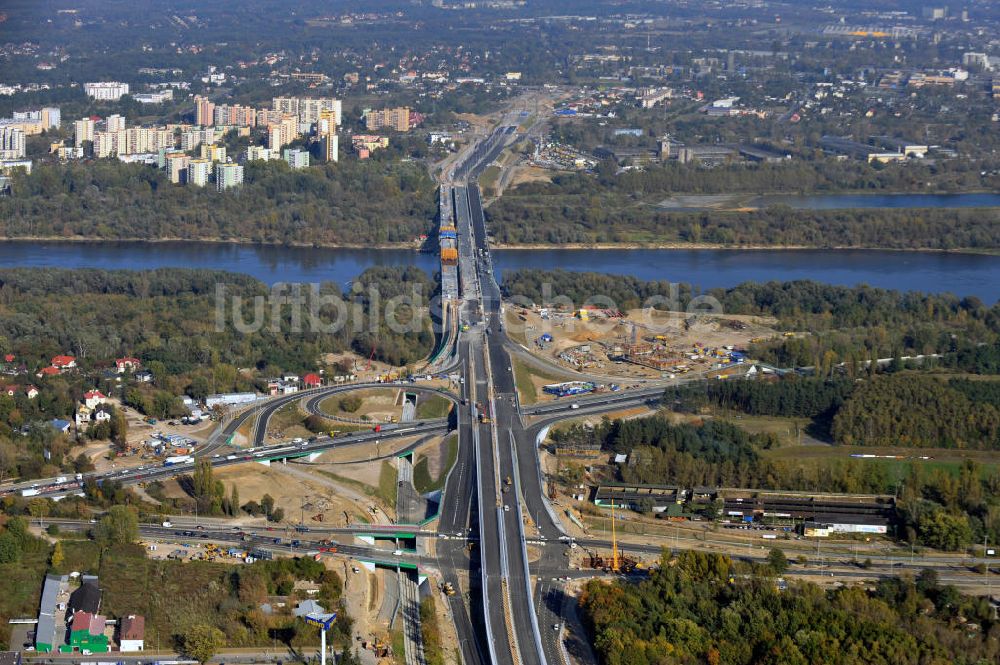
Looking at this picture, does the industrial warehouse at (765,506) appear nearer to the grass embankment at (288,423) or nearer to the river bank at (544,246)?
the grass embankment at (288,423)

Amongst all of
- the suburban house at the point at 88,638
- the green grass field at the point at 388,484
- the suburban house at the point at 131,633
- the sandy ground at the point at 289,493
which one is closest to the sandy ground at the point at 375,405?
the green grass field at the point at 388,484

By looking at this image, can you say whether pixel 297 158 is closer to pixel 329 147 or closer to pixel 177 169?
pixel 329 147

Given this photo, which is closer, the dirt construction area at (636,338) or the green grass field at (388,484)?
the green grass field at (388,484)

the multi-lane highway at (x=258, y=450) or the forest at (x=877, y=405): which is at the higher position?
the forest at (x=877, y=405)

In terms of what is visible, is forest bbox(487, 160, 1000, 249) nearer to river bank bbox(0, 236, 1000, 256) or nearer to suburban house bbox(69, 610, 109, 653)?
river bank bbox(0, 236, 1000, 256)

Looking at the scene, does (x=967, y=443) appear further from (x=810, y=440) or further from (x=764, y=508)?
(x=764, y=508)
